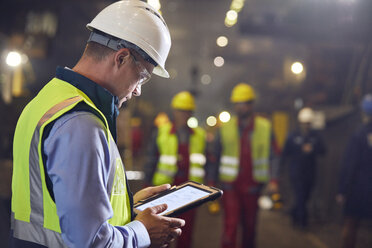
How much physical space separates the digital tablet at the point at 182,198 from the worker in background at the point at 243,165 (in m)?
3.06

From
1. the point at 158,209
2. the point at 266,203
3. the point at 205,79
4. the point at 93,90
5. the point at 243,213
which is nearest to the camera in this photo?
the point at 93,90

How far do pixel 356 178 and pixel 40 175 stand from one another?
4.84 metres

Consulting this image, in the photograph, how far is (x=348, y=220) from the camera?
5.03 meters

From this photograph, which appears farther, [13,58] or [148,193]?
[13,58]

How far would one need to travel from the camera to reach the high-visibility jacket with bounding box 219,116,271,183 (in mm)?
5023

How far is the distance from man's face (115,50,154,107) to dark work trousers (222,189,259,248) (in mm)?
3596

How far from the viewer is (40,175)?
1.39m

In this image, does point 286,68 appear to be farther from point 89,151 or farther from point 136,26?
point 89,151

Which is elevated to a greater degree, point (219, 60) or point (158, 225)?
point (219, 60)

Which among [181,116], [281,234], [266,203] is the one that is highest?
[181,116]

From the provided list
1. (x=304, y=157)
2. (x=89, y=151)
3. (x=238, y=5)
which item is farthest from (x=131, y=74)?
(x=238, y=5)

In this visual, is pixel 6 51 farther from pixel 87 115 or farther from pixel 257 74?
pixel 257 74

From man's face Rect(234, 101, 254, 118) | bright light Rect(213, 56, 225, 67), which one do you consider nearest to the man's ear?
man's face Rect(234, 101, 254, 118)

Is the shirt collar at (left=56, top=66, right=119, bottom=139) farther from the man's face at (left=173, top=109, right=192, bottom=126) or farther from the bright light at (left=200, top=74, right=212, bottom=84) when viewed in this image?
the bright light at (left=200, top=74, right=212, bottom=84)
